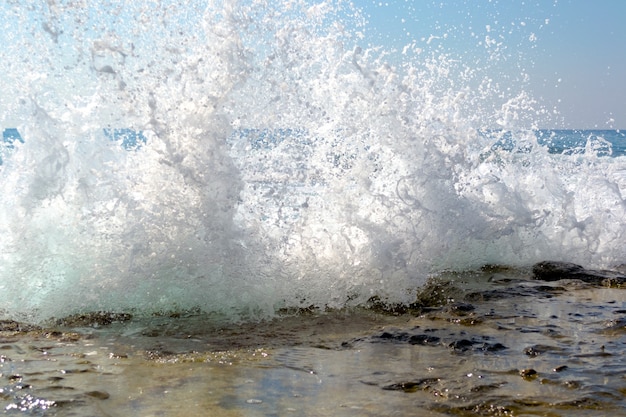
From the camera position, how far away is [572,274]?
5617 mm

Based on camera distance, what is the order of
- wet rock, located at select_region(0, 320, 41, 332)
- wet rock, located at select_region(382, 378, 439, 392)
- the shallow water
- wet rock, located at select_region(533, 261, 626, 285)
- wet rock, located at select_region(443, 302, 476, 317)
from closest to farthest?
1. the shallow water
2. wet rock, located at select_region(382, 378, 439, 392)
3. wet rock, located at select_region(0, 320, 41, 332)
4. wet rock, located at select_region(443, 302, 476, 317)
5. wet rock, located at select_region(533, 261, 626, 285)

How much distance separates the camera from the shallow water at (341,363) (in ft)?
8.63

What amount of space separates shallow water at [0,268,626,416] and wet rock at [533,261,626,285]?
0.80 metres

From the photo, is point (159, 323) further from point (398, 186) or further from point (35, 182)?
point (398, 186)

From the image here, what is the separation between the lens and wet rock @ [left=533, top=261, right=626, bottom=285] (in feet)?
17.5

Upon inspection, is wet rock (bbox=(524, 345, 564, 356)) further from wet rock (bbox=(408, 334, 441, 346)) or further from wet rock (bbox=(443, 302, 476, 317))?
wet rock (bbox=(443, 302, 476, 317))

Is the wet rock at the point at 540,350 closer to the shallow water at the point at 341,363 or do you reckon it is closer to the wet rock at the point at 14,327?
the shallow water at the point at 341,363

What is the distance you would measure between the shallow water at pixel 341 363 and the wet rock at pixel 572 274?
799 millimetres

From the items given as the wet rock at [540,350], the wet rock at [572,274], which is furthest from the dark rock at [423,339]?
the wet rock at [572,274]

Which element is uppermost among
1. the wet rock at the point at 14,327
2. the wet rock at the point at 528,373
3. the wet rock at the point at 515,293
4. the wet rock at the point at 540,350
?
the wet rock at the point at 515,293

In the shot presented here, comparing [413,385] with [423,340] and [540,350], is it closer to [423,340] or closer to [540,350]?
[423,340]

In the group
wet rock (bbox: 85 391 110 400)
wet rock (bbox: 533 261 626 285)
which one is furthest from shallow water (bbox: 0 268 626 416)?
wet rock (bbox: 533 261 626 285)

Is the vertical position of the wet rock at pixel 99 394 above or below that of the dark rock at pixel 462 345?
below

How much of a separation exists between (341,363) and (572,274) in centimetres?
321
